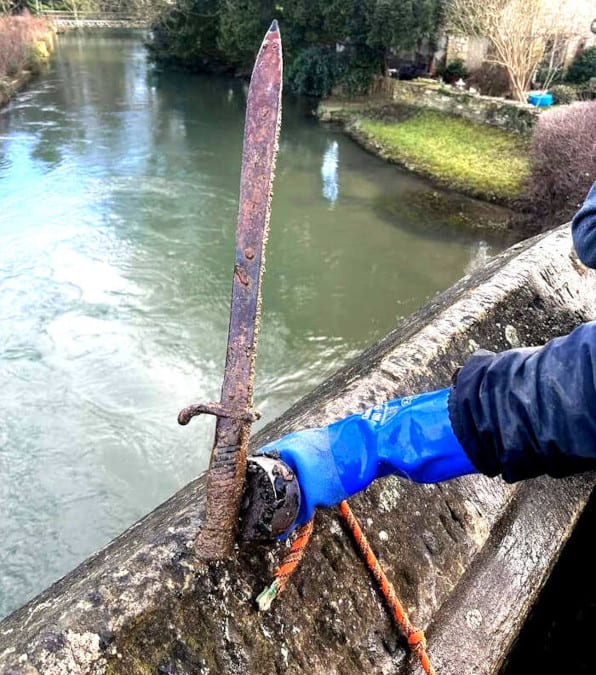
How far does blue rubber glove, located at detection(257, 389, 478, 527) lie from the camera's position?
1.62m

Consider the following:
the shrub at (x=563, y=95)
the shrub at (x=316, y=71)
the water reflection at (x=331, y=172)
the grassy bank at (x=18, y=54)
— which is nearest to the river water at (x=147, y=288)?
the water reflection at (x=331, y=172)

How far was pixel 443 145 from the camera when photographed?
55.5 ft

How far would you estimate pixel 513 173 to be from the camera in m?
14.7

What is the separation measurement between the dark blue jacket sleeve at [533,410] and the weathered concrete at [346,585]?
0.45m

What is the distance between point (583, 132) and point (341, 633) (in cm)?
1230

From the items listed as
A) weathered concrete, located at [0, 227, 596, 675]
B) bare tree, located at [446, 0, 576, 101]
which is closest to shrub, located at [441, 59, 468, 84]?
bare tree, located at [446, 0, 576, 101]

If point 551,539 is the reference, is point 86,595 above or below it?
above

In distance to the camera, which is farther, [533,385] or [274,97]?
[274,97]

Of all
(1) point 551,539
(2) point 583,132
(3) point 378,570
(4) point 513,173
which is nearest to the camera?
(3) point 378,570

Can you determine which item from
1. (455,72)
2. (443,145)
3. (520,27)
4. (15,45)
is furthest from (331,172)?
(15,45)

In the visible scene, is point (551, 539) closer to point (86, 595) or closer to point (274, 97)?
point (86, 595)

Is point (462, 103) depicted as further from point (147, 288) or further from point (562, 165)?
point (147, 288)

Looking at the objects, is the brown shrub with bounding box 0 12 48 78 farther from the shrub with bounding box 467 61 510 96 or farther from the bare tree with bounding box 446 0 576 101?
the shrub with bounding box 467 61 510 96

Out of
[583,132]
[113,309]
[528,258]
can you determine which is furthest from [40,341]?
[583,132]
